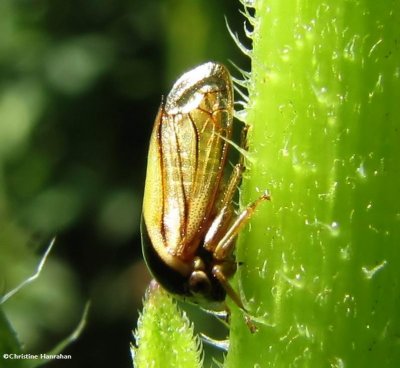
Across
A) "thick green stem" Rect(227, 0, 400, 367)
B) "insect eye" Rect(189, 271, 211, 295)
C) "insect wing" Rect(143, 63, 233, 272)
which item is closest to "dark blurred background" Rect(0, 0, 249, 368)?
"insect wing" Rect(143, 63, 233, 272)

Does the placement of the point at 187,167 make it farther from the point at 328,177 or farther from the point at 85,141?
the point at 85,141

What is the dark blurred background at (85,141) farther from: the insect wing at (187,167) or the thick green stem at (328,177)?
the thick green stem at (328,177)

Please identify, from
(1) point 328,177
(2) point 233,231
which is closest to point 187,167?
(2) point 233,231

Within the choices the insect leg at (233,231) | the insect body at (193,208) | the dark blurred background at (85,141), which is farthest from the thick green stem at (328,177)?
the dark blurred background at (85,141)

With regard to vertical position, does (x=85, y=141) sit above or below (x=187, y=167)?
below

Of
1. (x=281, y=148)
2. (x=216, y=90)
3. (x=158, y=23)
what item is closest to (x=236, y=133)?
(x=158, y=23)

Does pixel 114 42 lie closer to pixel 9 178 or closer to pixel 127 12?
pixel 127 12
